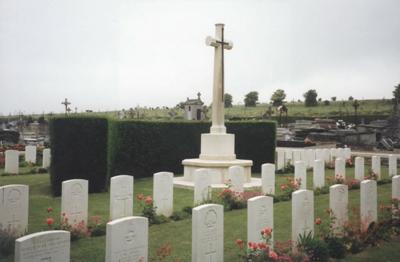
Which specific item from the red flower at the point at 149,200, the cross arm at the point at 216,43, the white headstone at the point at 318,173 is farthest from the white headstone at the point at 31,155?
the white headstone at the point at 318,173

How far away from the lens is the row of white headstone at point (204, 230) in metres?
3.77

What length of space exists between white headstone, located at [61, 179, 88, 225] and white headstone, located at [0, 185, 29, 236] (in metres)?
0.76

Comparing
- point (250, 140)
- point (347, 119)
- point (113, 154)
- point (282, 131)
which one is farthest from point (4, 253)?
point (347, 119)

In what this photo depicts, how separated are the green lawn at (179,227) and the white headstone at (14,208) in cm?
60

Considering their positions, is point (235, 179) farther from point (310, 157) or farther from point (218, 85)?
point (310, 157)

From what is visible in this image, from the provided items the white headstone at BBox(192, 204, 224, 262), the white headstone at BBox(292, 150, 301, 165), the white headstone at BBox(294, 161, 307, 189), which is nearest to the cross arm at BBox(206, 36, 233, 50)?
the white headstone at BBox(294, 161, 307, 189)

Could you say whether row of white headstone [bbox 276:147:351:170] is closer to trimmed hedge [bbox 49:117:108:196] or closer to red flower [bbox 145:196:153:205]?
trimmed hedge [bbox 49:117:108:196]

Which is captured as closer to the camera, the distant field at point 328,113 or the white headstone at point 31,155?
the white headstone at point 31,155

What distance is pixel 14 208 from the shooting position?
6555 mm

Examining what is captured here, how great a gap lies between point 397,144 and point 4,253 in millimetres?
27287

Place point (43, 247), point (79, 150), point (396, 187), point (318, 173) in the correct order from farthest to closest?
1. point (318, 173)
2. point (79, 150)
3. point (396, 187)
4. point (43, 247)

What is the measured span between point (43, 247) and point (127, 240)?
959 millimetres

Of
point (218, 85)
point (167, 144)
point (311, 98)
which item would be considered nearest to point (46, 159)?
point (167, 144)

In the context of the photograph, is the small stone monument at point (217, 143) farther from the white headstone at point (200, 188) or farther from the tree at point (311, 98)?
the tree at point (311, 98)
